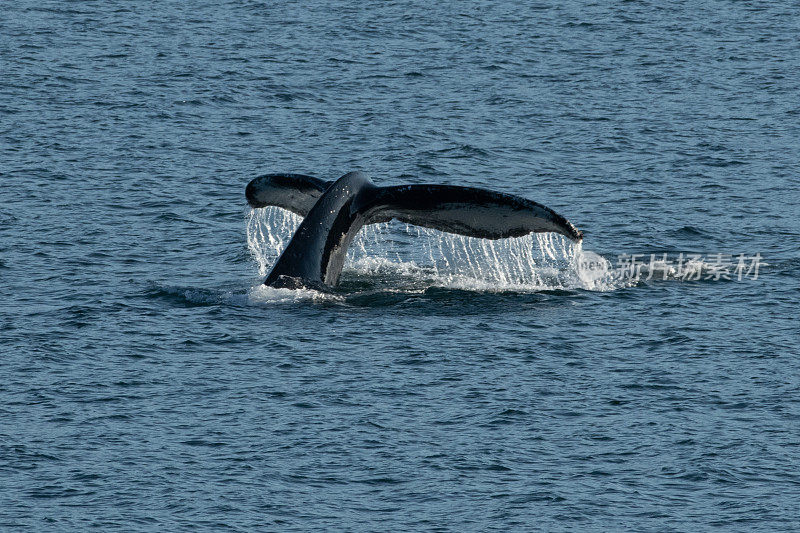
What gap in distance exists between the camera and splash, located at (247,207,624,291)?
3216 centimetres

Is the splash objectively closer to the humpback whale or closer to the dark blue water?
the dark blue water

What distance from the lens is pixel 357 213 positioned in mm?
30016

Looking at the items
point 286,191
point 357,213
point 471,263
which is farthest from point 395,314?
point 471,263

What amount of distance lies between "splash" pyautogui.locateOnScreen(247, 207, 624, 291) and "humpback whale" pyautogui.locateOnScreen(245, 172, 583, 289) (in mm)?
1012

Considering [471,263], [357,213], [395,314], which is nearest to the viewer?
[357,213]

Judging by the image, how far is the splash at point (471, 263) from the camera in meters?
32.2

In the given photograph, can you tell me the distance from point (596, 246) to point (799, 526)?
14613mm

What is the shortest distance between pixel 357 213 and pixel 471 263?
4.01 m

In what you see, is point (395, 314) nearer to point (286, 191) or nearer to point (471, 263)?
point (286, 191)

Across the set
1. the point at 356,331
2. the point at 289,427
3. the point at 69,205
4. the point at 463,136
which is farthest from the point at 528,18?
the point at 289,427

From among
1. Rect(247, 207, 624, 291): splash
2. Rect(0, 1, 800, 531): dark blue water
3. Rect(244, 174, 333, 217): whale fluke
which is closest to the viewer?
Rect(0, 1, 800, 531): dark blue water

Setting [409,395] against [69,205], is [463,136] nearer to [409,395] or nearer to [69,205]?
[69,205]

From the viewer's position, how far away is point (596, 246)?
3572 cm

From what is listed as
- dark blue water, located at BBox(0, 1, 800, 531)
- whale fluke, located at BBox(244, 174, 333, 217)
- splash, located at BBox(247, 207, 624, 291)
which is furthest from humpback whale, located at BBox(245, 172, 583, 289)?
splash, located at BBox(247, 207, 624, 291)
